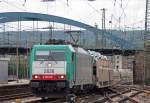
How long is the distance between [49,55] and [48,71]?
39.5 inches

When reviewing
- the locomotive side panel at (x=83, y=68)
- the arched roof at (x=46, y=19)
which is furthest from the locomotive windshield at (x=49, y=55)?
the arched roof at (x=46, y=19)

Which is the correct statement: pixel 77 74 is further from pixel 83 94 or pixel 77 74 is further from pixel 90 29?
pixel 90 29

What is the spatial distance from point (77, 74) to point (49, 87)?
313 centimetres

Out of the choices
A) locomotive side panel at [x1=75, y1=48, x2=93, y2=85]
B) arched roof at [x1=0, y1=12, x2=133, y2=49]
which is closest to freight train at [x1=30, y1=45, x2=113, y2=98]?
locomotive side panel at [x1=75, y1=48, x2=93, y2=85]

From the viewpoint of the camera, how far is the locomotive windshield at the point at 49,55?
24.5m

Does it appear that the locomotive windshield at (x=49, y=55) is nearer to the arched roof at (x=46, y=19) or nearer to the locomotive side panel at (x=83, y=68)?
the locomotive side panel at (x=83, y=68)

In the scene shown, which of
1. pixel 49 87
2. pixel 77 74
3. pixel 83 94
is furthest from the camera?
pixel 83 94

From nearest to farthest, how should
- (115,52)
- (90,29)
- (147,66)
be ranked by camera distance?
(147,66) < (115,52) < (90,29)

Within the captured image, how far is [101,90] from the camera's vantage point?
3819 centimetres

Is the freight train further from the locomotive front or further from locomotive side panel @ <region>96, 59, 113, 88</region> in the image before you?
locomotive side panel @ <region>96, 59, 113, 88</region>

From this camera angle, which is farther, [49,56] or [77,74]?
[77,74]

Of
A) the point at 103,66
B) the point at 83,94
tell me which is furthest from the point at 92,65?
the point at 103,66

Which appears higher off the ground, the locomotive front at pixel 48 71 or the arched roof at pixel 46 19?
the arched roof at pixel 46 19

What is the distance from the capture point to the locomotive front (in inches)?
932
